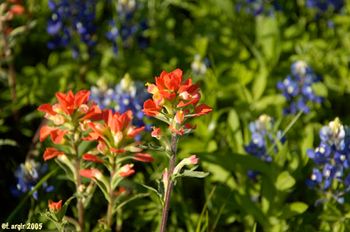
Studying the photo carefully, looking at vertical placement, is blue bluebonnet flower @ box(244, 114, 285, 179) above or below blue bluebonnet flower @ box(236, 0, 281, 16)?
below

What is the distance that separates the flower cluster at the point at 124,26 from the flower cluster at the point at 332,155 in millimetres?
2029

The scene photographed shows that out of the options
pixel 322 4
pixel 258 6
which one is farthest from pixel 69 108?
pixel 322 4

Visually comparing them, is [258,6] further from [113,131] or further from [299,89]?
[113,131]

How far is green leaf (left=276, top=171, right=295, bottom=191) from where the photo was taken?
10.6 feet

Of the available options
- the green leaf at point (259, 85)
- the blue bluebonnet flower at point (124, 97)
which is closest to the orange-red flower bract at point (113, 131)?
the blue bluebonnet flower at point (124, 97)

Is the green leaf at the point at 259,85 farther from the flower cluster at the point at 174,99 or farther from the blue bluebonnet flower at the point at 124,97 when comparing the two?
the flower cluster at the point at 174,99

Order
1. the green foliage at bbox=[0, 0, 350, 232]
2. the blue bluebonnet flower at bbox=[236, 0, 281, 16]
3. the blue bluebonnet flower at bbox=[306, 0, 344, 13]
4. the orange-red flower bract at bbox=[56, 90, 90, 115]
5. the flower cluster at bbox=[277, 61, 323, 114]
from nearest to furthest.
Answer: the orange-red flower bract at bbox=[56, 90, 90, 115]
the green foliage at bbox=[0, 0, 350, 232]
the flower cluster at bbox=[277, 61, 323, 114]
the blue bluebonnet flower at bbox=[236, 0, 281, 16]
the blue bluebonnet flower at bbox=[306, 0, 344, 13]

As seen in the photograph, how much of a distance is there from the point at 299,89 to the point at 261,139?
2.30ft

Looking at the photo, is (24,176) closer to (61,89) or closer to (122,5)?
(61,89)

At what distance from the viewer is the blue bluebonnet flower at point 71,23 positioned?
452 centimetres

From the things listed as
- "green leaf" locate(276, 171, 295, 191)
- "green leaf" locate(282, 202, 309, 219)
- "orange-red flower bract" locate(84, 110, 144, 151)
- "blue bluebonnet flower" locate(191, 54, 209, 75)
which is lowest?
"green leaf" locate(282, 202, 309, 219)

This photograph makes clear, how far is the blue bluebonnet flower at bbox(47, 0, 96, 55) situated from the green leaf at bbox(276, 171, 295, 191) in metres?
2.00

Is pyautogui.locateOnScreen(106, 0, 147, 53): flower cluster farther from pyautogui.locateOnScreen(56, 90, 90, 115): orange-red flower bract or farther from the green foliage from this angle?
pyautogui.locateOnScreen(56, 90, 90, 115): orange-red flower bract

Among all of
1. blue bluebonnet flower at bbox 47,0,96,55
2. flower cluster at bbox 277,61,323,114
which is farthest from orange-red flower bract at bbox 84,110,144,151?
blue bluebonnet flower at bbox 47,0,96,55
